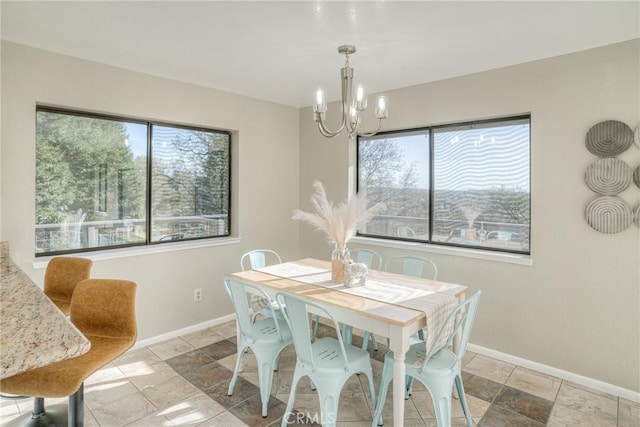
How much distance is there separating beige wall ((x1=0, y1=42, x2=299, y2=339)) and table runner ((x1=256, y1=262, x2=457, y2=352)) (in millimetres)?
1196

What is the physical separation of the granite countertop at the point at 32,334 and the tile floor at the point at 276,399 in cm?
107

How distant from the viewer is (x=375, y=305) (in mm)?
2096

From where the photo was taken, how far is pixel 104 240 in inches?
Answer: 125

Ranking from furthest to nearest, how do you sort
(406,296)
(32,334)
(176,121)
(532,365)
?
(176,121) < (532,365) < (406,296) < (32,334)

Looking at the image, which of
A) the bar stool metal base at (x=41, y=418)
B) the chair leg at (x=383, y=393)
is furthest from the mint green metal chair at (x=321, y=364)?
the bar stool metal base at (x=41, y=418)

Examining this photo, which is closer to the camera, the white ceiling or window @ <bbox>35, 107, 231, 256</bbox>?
the white ceiling

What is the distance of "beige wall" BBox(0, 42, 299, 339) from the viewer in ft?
8.49

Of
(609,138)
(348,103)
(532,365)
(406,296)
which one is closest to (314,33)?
(348,103)

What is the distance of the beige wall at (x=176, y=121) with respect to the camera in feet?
8.49

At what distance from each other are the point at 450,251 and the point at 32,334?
3.06 meters

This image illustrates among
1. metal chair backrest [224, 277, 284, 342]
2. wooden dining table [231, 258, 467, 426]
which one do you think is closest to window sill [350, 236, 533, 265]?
wooden dining table [231, 258, 467, 426]

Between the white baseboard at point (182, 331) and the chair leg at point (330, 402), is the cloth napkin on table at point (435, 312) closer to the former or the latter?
the chair leg at point (330, 402)

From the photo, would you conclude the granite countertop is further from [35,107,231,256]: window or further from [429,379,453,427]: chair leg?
[429,379,453,427]: chair leg

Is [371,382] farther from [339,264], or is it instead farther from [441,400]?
[339,264]
